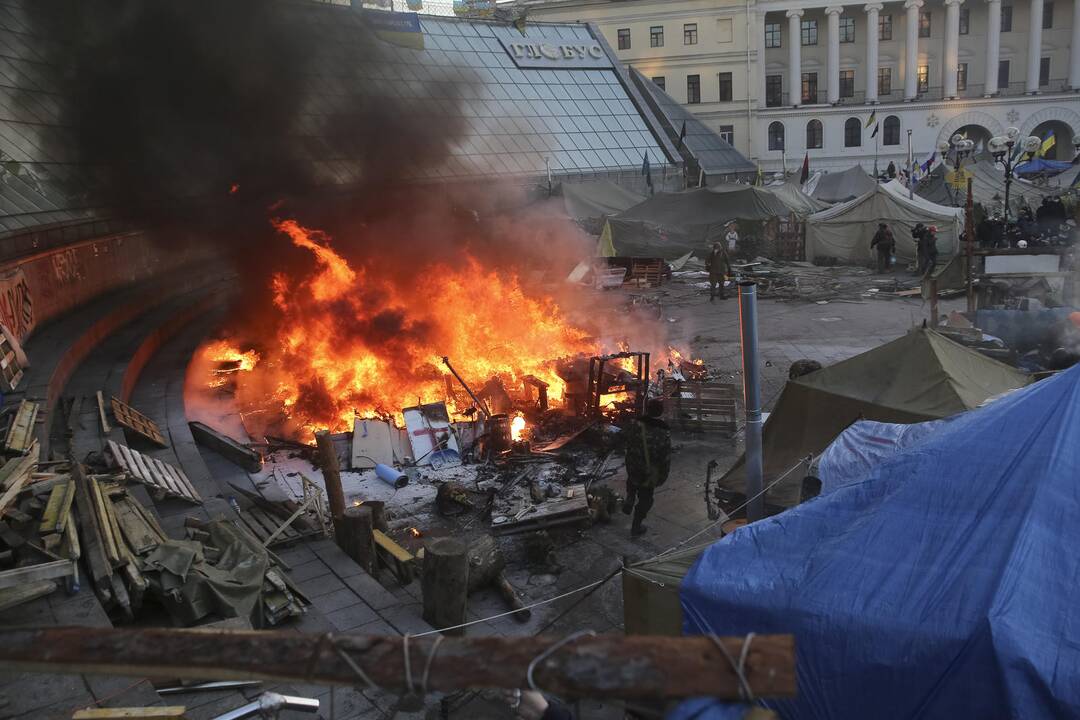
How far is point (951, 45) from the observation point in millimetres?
46438

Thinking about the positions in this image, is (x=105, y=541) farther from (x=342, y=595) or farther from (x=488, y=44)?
(x=488, y=44)

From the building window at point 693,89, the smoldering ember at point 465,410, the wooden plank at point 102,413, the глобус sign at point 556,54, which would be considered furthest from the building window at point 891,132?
the wooden plank at point 102,413

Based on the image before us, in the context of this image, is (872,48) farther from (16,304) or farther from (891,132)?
(16,304)

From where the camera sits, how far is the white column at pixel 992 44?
150ft

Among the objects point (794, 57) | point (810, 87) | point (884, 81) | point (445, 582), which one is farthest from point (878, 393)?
point (884, 81)

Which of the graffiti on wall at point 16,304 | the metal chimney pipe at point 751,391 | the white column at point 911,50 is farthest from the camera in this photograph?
the white column at point 911,50

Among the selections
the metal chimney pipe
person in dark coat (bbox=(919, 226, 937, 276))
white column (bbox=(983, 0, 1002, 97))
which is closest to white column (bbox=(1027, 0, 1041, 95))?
white column (bbox=(983, 0, 1002, 97))

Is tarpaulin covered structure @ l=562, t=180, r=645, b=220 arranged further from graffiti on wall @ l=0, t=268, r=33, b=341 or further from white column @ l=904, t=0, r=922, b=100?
white column @ l=904, t=0, r=922, b=100

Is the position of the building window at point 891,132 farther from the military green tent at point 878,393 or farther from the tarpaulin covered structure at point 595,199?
the military green tent at point 878,393

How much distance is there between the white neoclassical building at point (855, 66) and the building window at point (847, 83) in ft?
0.37

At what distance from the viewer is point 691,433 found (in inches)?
444

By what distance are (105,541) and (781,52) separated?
5189 cm

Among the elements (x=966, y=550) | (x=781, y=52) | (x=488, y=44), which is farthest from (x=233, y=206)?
(x=781, y=52)

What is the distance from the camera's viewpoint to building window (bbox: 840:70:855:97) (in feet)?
163
